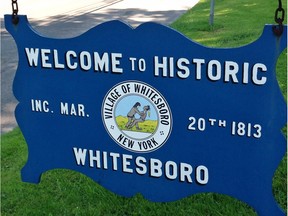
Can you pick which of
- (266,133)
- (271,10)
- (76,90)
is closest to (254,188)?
(266,133)

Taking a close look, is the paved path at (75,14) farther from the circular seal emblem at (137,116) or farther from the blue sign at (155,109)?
the circular seal emblem at (137,116)

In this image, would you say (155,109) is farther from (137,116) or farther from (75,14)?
(75,14)

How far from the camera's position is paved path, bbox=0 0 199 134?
306 inches

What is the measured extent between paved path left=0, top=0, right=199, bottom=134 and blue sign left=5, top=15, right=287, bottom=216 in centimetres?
357

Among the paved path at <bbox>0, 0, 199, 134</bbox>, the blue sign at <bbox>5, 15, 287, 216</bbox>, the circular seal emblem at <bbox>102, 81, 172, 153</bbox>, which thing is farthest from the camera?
the paved path at <bbox>0, 0, 199, 134</bbox>

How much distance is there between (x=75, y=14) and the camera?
37.3 feet

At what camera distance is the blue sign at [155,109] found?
6.48 ft

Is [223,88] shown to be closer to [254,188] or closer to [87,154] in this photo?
[254,188]

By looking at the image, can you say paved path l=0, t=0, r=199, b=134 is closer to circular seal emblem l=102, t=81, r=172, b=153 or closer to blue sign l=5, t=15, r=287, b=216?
blue sign l=5, t=15, r=287, b=216

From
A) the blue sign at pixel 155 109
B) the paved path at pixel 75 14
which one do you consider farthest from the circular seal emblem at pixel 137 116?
the paved path at pixel 75 14

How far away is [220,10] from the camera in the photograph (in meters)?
10.6

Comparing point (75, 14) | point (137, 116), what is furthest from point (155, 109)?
point (75, 14)

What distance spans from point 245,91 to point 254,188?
1.56 feet

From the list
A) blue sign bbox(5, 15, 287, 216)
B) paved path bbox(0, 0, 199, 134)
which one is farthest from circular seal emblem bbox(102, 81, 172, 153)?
paved path bbox(0, 0, 199, 134)
